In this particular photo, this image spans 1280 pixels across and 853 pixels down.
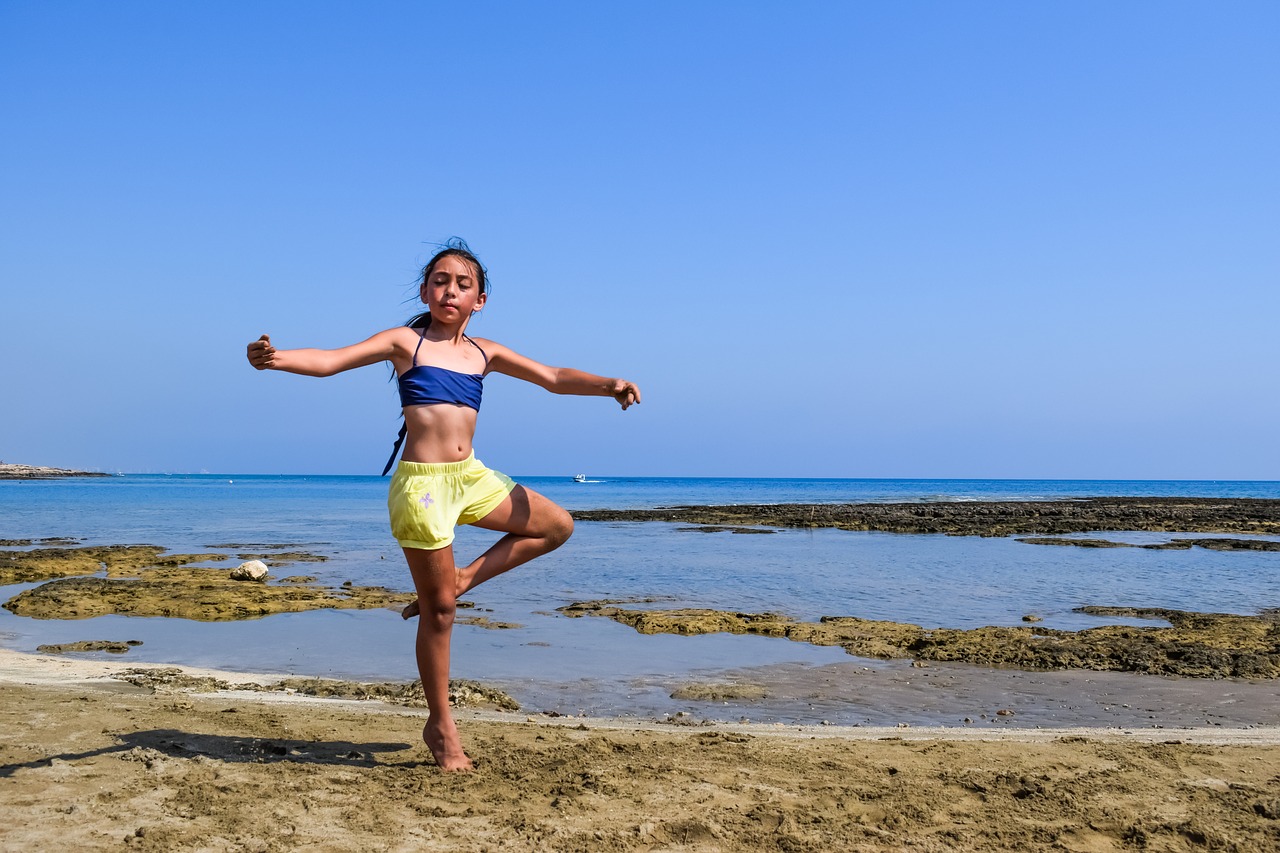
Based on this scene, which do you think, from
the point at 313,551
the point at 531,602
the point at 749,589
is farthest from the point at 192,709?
the point at 313,551

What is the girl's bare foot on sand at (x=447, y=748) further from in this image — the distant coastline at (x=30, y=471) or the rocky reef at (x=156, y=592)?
the distant coastline at (x=30, y=471)

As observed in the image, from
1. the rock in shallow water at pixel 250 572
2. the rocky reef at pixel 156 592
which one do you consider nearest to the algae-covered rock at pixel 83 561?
the rocky reef at pixel 156 592

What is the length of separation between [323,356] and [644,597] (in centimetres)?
1029

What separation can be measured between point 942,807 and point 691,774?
1.12 meters

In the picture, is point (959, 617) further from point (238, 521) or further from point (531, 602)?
point (238, 521)

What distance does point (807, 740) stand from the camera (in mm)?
5211

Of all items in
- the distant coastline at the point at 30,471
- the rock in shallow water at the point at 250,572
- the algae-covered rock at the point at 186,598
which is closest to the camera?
the algae-covered rock at the point at 186,598

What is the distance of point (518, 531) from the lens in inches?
189

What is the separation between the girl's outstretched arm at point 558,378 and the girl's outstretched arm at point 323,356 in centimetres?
57

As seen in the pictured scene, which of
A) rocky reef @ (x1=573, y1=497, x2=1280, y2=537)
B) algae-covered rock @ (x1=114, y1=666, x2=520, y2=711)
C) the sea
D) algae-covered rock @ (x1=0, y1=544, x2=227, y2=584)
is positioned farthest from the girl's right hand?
rocky reef @ (x1=573, y1=497, x2=1280, y2=537)

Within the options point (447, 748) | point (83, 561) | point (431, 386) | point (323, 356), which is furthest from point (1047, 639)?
point (83, 561)

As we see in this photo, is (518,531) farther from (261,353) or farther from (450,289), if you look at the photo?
(261,353)

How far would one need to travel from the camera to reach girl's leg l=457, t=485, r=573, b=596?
470cm

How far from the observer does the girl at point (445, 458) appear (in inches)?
171
